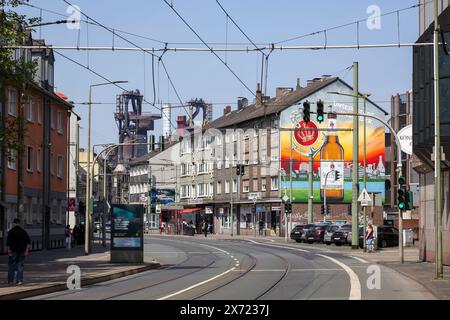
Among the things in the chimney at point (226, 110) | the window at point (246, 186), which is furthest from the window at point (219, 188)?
the chimney at point (226, 110)

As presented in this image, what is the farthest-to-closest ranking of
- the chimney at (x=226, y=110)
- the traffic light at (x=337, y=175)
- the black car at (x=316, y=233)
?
the chimney at (x=226, y=110)
the traffic light at (x=337, y=175)
the black car at (x=316, y=233)

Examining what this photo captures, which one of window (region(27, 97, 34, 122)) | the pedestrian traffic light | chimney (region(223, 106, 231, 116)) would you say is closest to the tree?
the pedestrian traffic light

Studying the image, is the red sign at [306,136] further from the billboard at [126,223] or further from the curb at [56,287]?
the curb at [56,287]

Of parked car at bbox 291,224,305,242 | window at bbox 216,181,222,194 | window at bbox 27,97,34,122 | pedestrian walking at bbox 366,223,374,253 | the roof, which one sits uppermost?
the roof

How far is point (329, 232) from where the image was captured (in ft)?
209

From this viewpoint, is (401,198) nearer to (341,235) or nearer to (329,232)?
(341,235)

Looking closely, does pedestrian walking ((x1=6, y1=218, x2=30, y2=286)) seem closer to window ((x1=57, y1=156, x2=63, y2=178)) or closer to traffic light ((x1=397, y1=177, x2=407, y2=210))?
traffic light ((x1=397, y1=177, x2=407, y2=210))

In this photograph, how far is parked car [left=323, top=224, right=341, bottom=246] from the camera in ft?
208

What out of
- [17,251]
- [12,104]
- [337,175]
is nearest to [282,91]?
[337,175]

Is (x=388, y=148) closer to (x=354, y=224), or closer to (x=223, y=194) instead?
(x=223, y=194)

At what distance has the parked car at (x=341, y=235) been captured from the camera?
6122cm

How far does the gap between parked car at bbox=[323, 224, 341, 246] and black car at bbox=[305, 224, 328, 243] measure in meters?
2.03

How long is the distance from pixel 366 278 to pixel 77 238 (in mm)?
38037

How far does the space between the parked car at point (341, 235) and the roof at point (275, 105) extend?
21222 mm
